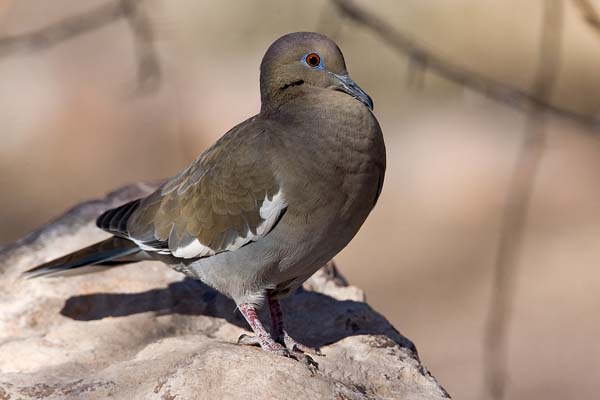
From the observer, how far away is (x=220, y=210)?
4441 millimetres

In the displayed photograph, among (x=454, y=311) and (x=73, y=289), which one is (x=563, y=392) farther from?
(x=73, y=289)

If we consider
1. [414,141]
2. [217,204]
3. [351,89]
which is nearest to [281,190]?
[217,204]

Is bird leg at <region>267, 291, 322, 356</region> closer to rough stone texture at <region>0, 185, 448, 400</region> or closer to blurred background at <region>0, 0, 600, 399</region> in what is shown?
rough stone texture at <region>0, 185, 448, 400</region>

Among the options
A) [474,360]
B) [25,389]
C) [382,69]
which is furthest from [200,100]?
[25,389]

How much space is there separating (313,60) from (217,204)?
77 cm

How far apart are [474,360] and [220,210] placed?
4.56 m

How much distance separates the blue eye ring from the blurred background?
14.3 ft

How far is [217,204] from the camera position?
4.46m

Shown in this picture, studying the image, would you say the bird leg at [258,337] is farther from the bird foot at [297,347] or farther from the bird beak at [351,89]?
the bird beak at [351,89]

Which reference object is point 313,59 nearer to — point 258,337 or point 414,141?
point 258,337

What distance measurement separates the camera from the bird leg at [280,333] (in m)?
4.45

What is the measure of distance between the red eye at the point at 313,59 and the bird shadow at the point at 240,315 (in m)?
1.26

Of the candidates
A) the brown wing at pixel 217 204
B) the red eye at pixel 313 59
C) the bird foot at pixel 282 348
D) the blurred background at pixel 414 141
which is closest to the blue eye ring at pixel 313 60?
the red eye at pixel 313 59

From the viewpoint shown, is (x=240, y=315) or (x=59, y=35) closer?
(x=240, y=315)
